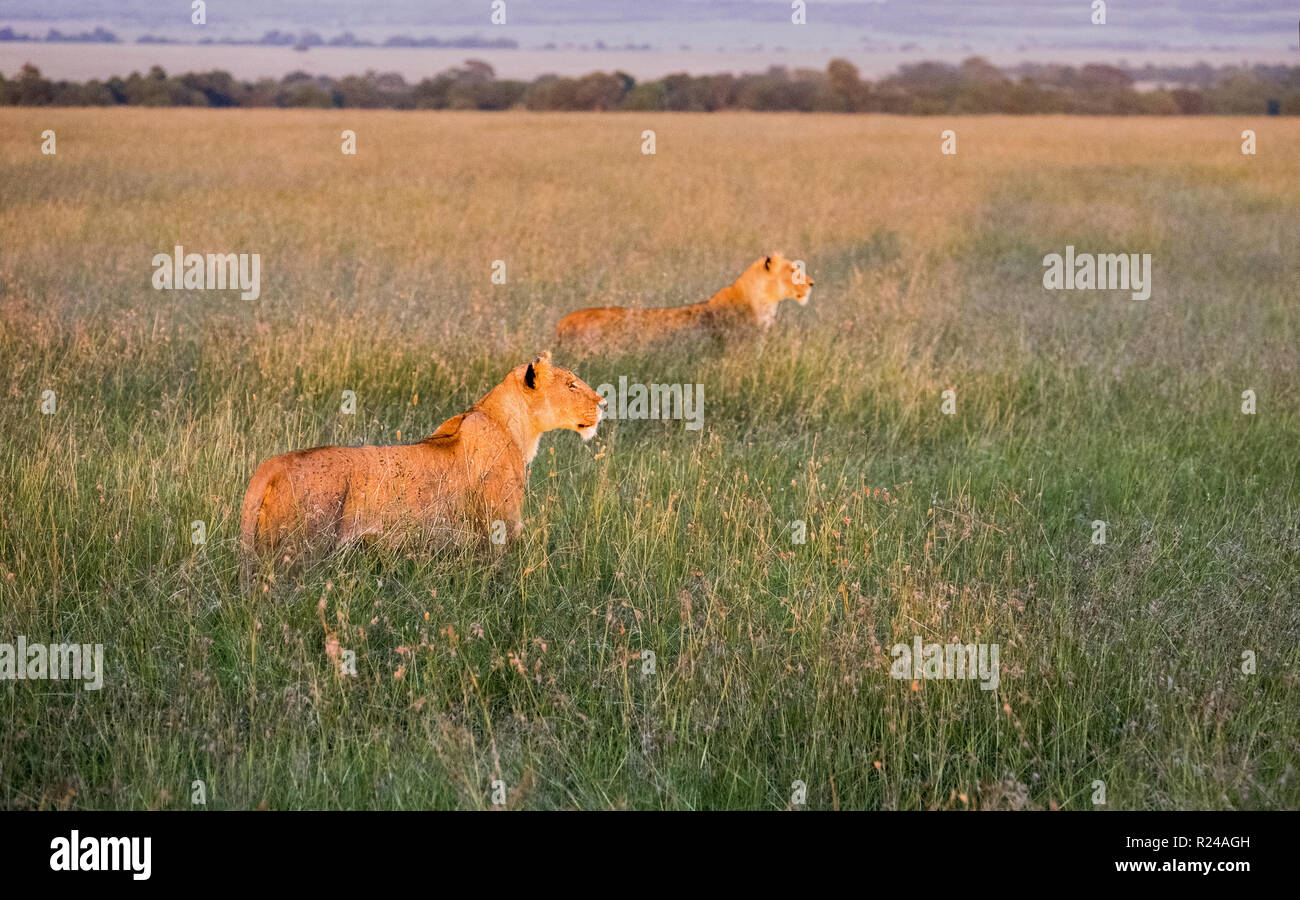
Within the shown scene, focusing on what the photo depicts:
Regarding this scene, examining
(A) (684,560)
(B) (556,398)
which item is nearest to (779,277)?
(B) (556,398)

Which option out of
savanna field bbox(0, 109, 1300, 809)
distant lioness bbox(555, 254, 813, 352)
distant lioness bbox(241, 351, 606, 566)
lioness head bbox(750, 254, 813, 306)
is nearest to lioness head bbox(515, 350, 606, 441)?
distant lioness bbox(241, 351, 606, 566)

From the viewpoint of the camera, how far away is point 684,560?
18.5 feet

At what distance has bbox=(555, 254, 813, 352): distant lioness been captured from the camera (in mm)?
9383

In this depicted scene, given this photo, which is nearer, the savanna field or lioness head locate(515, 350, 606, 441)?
the savanna field

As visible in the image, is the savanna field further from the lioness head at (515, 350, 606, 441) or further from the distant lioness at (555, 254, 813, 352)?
the lioness head at (515, 350, 606, 441)

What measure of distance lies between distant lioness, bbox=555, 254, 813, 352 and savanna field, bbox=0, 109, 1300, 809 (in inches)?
10.8

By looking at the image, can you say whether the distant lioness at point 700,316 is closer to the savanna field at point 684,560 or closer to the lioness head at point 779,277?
the lioness head at point 779,277

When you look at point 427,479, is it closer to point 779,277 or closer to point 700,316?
point 700,316

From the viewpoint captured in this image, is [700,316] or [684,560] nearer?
[684,560]

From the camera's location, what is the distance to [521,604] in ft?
17.2

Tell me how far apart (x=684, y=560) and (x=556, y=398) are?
41.3 inches

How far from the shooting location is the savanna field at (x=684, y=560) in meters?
4.20

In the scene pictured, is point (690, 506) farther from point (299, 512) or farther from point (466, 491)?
point (299, 512)

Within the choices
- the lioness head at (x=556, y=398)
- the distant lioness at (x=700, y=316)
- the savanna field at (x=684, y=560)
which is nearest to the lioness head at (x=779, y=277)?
the distant lioness at (x=700, y=316)
